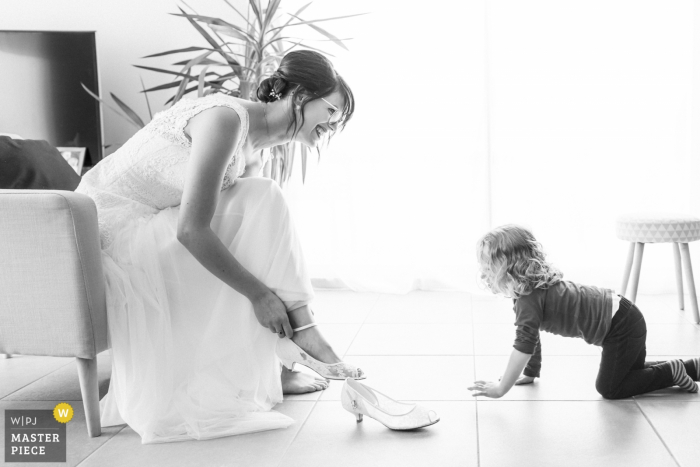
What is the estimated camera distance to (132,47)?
3.71m

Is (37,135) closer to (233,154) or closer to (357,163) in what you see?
(357,163)

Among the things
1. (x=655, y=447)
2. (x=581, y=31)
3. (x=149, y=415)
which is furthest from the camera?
(x=581, y=31)

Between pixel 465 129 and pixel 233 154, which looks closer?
pixel 233 154

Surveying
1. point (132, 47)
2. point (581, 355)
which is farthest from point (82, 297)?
point (132, 47)

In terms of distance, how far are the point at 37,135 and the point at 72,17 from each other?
28.0 inches

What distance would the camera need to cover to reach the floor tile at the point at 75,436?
4.91ft

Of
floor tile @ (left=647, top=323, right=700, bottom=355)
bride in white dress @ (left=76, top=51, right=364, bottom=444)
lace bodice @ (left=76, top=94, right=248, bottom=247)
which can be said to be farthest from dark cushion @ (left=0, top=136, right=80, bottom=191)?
floor tile @ (left=647, top=323, right=700, bottom=355)

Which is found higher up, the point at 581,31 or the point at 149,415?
the point at 581,31

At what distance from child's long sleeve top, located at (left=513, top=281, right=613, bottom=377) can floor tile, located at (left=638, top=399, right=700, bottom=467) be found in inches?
8.5

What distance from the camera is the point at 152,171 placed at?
1.77 m

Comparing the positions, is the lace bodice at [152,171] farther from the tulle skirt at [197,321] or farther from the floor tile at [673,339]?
the floor tile at [673,339]
